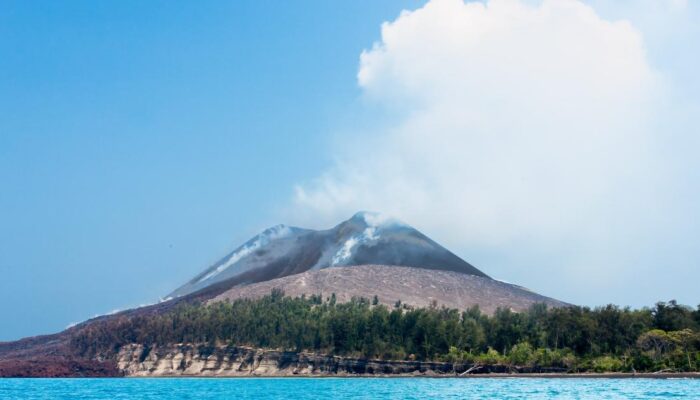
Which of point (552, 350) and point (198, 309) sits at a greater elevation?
point (198, 309)

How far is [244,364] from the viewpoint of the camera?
162375 mm

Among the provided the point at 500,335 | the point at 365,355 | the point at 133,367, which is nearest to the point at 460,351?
the point at 500,335

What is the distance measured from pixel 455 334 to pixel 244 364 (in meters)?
Result: 44.6

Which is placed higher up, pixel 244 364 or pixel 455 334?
pixel 455 334

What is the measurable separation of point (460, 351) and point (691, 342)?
37.1 meters

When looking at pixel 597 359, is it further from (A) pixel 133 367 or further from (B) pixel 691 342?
(A) pixel 133 367

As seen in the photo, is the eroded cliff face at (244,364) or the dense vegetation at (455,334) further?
the eroded cliff face at (244,364)

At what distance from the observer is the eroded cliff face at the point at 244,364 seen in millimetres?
141875

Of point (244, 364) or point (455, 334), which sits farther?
point (244, 364)

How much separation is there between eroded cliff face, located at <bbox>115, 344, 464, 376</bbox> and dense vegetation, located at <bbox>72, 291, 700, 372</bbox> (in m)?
1.67

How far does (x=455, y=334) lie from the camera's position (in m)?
141

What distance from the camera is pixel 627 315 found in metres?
129

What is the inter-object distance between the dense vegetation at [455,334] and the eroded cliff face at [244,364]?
1.67 metres

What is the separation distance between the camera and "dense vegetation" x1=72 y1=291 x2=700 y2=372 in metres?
118
